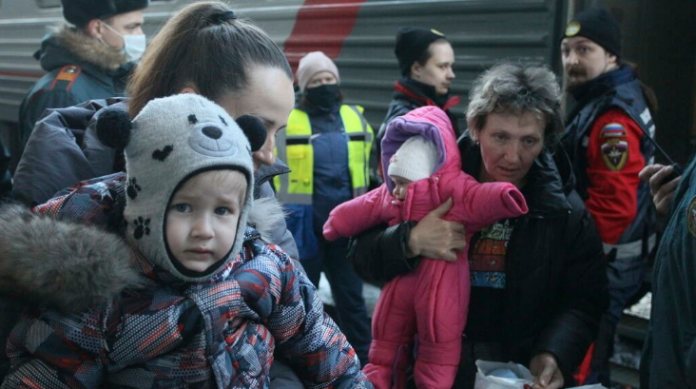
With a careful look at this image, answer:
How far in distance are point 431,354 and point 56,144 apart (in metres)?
1.27

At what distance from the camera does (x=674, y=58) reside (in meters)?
4.50

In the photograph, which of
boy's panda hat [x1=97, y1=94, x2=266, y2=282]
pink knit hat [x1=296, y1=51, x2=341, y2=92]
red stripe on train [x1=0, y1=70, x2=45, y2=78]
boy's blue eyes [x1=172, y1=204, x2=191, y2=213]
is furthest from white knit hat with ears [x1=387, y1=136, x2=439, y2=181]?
red stripe on train [x1=0, y1=70, x2=45, y2=78]

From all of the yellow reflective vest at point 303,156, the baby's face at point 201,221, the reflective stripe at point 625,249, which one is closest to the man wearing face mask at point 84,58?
the yellow reflective vest at point 303,156

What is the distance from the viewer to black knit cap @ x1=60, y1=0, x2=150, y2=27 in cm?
356

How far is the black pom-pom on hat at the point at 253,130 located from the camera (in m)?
1.51

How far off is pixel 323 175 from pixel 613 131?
1.75 m

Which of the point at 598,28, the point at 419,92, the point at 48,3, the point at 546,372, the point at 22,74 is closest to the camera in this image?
the point at 546,372

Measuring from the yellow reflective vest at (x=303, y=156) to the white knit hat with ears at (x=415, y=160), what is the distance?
1.99 metres

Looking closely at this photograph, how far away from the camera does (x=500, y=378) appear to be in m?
2.09

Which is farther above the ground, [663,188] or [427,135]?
[427,135]

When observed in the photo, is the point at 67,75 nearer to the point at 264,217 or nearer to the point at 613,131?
the point at 264,217

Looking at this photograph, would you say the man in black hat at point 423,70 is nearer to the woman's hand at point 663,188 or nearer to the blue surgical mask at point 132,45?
the blue surgical mask at point 132,45

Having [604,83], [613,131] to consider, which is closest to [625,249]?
[613,131]

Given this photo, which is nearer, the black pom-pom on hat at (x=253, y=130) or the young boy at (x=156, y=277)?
the young boy at (x=156, y=277)
